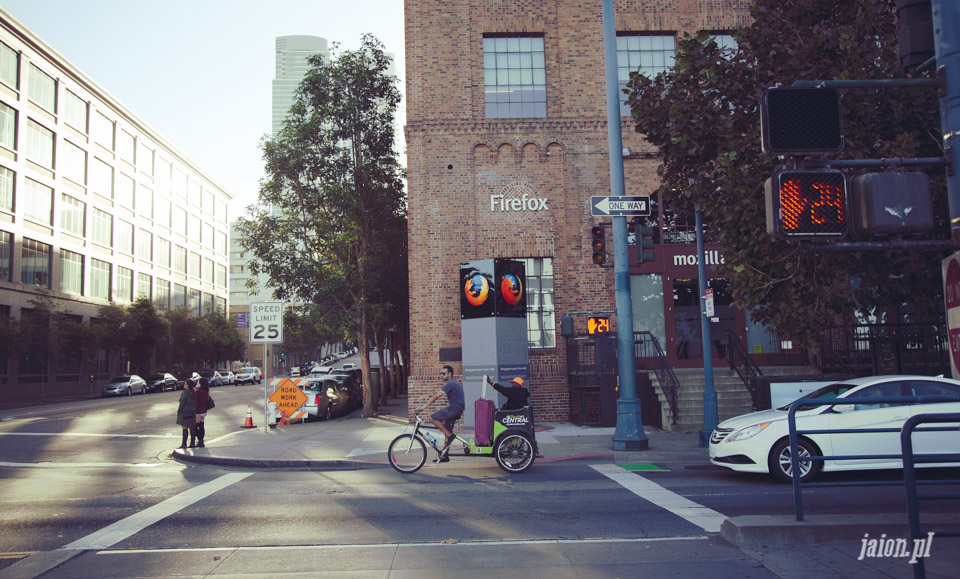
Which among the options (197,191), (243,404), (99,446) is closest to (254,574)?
(99,446)

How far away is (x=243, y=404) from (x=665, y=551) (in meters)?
30.2

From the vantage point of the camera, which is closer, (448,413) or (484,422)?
(484,422)

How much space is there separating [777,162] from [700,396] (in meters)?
8.80

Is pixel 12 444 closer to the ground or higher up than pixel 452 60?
closer to the ground

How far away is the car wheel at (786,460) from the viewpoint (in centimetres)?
1004

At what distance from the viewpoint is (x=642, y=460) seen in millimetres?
13086

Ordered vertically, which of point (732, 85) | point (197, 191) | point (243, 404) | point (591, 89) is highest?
point (197, 191)

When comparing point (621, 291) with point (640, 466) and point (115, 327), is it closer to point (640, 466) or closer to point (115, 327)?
point (640, 466)

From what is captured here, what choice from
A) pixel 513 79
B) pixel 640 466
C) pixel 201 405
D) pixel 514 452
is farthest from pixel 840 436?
pixel 513 79

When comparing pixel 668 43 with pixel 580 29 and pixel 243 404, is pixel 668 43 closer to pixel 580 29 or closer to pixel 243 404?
pixel 580 29

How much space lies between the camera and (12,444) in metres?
17.0

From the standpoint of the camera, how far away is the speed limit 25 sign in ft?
63.0

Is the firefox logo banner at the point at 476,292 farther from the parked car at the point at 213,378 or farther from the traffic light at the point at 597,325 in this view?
the parked car at the point at 213,378

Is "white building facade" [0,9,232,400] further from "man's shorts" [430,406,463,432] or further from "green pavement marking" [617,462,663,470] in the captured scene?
"green pavement marking" [617,462,663,470]
